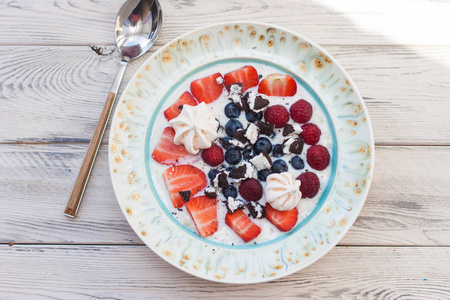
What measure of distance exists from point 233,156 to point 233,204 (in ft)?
0.55

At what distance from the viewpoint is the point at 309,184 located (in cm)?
125

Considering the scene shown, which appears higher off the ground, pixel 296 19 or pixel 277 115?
pixel 296 19

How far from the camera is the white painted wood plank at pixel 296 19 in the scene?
1428mm

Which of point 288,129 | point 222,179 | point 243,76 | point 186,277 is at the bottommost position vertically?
point 186,277

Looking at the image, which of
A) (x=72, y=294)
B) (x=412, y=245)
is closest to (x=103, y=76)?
(x=72, y=294)

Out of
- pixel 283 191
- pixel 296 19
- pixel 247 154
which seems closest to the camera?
pixel 283 191

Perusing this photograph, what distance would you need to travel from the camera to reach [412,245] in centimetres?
135

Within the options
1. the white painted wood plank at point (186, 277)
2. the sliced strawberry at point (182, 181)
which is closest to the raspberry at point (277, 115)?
the sliced strawberry at point (182, 181)

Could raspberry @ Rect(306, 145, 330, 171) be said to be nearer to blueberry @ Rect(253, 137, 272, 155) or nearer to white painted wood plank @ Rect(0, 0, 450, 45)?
blueberry @ Rect(253, 137, 272, 155)

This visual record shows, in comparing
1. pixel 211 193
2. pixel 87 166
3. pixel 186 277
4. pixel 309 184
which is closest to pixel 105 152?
pixel 87 166

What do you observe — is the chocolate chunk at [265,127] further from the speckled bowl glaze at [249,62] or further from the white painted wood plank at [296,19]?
the white painted wood plank at [296,19]

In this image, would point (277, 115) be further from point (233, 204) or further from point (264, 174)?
point (233, 204)

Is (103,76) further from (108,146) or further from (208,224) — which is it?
(208,224)

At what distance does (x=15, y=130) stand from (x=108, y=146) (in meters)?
0.43
